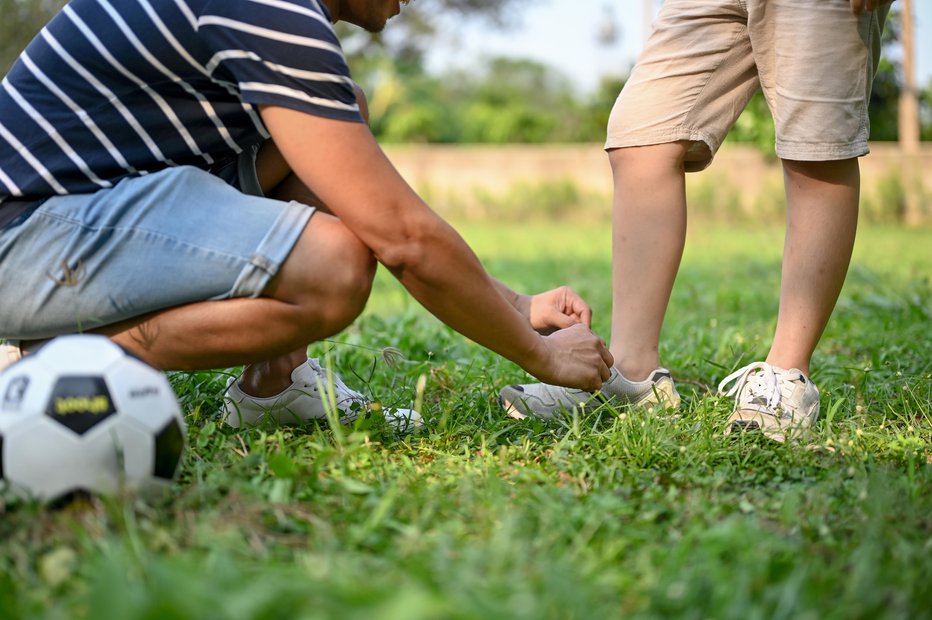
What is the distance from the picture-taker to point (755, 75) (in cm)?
256

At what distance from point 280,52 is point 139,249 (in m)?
0.51

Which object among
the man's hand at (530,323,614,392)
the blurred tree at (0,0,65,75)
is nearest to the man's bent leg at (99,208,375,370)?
the man's hand at (530,323,614,392)

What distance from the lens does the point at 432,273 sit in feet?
6.31

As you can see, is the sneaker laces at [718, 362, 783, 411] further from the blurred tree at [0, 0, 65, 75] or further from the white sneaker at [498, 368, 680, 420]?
the blurred tree at [0, 0, 65, 75]

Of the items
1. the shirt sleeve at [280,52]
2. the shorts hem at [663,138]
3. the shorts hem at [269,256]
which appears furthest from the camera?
the shorts hem at [663,138]

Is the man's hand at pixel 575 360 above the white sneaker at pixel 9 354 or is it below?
below

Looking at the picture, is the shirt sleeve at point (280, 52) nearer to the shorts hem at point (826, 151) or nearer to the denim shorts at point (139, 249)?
the denim shorts at point (139, 249)

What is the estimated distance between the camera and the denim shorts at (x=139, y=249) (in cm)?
192

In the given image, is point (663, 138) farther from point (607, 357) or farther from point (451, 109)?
point (451, 109)

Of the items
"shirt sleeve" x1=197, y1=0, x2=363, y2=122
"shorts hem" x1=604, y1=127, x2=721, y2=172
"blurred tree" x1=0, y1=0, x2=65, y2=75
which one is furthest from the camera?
"blurred tree" x1=0, y1=0, x2=65, y2=75

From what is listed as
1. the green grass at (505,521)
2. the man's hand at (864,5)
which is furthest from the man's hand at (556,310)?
the man's hand at (864,5)

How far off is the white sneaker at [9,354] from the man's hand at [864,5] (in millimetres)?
2169

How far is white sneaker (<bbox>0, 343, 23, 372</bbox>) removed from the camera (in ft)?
6.90

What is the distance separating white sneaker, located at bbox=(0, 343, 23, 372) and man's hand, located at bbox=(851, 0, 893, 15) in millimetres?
2169
